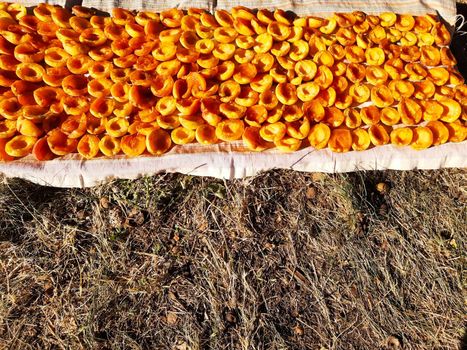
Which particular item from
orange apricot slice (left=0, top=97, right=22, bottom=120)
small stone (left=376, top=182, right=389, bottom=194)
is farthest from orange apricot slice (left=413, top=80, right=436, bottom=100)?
orange apricot slice (left=0, top=97, right=22, bottom=120)

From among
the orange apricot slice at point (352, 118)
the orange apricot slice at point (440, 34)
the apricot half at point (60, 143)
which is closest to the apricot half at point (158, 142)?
the apricot half at point (60, 143)

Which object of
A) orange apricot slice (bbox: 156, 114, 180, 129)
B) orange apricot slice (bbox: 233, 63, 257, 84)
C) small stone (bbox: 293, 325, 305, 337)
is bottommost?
small stone (bbox: 293, 325, 305, 337)

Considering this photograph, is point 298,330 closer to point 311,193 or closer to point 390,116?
point 311,193

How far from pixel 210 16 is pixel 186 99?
784mm

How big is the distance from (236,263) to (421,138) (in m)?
1.52

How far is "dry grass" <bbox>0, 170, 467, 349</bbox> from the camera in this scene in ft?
7.10

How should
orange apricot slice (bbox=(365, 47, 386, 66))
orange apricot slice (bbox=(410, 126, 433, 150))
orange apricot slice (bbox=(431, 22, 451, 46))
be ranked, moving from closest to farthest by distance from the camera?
orange apricot slice (bbox=(410, 126, 433, 150))
orange apricot slice (bbox=(365, 47, 386, 66))
orange apricot slice (bbox=(431, 22, 451, 46))

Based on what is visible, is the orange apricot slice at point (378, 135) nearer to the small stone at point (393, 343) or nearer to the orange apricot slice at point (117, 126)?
the small stone at point (393, 343)

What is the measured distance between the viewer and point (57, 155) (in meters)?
2.48

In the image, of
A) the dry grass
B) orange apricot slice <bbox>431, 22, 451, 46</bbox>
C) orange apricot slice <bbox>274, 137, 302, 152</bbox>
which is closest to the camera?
the dry grass

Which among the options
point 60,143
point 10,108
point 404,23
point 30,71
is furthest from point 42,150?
point 404,23

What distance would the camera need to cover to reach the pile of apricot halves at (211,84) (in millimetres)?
2494

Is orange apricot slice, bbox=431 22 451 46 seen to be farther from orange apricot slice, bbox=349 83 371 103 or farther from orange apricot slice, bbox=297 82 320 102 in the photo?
orange apricot slice, bbox=297 82 320 102

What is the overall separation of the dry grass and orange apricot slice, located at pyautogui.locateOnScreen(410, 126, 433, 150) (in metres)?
0.23
